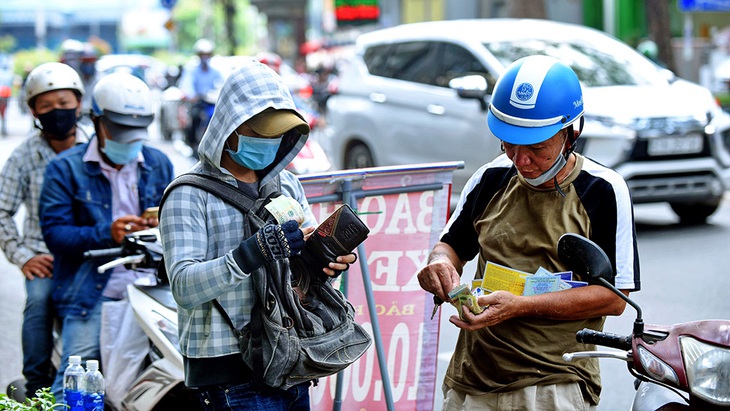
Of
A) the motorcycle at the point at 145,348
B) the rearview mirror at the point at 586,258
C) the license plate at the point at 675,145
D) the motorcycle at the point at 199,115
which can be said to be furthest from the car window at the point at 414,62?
the rearview mirror at the point at 586,258

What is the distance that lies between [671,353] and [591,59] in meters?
8.90

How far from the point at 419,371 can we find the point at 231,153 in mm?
1651

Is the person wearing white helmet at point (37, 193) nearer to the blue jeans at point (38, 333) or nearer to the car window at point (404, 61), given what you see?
the blue jeans at point (38, 333)

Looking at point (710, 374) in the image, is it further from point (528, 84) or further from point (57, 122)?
point (57, 122)

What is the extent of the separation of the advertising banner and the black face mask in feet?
5.73

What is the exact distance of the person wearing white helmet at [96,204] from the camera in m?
4.57

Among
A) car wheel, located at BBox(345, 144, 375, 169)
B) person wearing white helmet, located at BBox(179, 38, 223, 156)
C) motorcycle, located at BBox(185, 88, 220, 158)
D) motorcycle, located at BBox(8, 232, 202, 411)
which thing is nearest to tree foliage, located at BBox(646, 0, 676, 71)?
person wearing white helmet, located at BBox(179, 38, 223, 156)

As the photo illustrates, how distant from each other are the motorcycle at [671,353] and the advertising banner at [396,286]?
5.33 ft

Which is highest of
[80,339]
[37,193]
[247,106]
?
[247,106]

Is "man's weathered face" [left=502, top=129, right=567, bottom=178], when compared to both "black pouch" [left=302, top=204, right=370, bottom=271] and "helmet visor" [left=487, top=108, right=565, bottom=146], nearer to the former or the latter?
"helmet visor" [left=487, top=108, right=565, bottom=146]

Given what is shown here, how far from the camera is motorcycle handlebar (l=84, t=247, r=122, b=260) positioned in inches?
169

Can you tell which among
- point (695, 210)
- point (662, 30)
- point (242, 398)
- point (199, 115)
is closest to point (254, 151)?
point (242, 398)

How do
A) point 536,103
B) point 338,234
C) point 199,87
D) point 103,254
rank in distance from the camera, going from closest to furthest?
1. point 536,103
2. point 338,234
3. point 103,254
4. point 199,87

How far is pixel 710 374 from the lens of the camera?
2.39 metres
